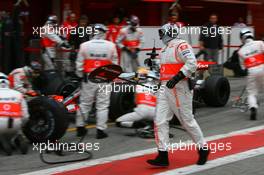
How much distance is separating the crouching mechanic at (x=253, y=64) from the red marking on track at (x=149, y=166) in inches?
73.2

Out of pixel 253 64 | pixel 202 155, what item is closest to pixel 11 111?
pixel 202 155

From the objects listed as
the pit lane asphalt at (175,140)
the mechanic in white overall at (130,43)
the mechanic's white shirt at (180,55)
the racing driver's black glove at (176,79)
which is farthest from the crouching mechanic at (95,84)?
the mechanic in white overall at (130,43)

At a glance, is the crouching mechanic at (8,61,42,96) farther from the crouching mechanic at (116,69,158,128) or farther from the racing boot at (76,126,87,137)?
the crouching mechanic at (116,69,158,128)

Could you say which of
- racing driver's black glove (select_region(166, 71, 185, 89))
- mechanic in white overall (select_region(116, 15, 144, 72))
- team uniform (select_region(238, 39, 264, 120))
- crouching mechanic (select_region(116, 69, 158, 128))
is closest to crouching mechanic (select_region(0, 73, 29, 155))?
crouching mechanic (select_region(116, 69, 158, 128))

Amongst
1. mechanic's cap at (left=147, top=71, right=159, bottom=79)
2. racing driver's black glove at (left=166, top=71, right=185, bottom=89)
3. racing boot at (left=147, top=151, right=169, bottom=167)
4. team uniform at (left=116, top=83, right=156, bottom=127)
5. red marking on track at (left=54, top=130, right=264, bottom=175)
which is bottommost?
red marking on track at (left=54, top=130, right=264, bottom=175)

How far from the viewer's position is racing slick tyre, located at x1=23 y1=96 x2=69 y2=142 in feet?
Answer: 28.8

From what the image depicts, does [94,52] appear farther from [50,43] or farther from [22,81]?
[50,43]

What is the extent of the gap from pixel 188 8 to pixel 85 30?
10895 millimetres

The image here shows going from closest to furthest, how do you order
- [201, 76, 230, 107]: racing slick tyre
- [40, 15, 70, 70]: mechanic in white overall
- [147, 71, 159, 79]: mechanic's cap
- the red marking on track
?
the red marking on track → [147, 71, 159, 79]: mechanic's cap → [201, 76, 230, 107]: racing slick tyre → [40, 15, 70, 70]: mechanic in white overall

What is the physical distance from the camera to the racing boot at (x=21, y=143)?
8367 millimetres

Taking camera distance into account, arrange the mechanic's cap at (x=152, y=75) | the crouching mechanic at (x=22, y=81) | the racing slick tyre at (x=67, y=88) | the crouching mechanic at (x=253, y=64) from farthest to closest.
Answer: the racing slick tyre at (x=67, y=88)
the crouching mechanic at (x=253, y=64)
the crouching mechanic at (x=22, y=81)
the mechanic's cap at (x=152, y=75)

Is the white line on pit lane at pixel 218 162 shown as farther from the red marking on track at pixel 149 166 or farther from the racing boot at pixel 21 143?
the racing boot at pixel 21 143

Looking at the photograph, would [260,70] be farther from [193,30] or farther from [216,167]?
[193,30]

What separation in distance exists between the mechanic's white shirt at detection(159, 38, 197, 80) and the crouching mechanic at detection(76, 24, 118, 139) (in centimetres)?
202
